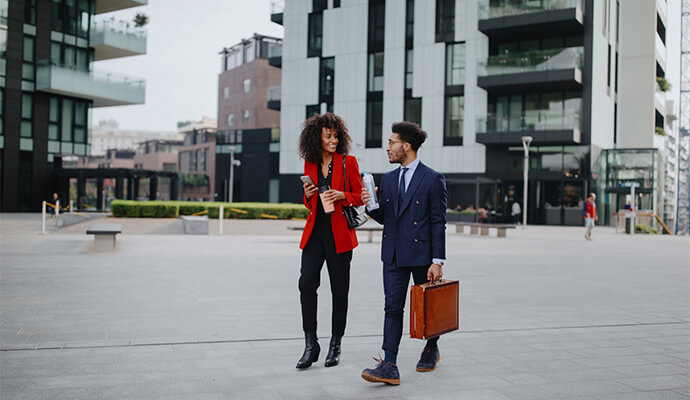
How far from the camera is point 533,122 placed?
32469 mm

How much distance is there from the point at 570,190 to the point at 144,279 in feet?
94.7

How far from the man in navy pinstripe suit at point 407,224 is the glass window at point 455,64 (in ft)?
111

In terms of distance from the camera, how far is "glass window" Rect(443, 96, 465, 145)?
121 ft

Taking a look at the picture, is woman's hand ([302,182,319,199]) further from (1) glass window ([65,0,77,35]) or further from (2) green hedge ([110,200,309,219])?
(1) glass window ([65,0,77,35])

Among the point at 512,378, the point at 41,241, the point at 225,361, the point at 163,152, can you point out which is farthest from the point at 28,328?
the point at 163,152

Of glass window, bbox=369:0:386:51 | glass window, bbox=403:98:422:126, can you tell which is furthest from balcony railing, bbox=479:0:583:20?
glass window, bbox=369:0:386:51

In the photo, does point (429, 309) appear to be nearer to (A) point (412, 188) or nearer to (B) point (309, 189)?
(A) point (412, 188)

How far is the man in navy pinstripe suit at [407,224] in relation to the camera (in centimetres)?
431

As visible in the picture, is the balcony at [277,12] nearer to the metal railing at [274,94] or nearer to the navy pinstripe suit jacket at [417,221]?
the metal railing at [274,94]

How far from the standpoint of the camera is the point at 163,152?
290ft

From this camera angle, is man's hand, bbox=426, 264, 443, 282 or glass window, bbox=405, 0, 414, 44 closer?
man's hand, bbox=426, 264, 443, 282

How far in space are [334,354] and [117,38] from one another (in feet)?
119

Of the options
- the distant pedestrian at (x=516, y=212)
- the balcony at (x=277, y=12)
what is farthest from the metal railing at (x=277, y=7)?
the distant pedestrian at (x=516, y=212)

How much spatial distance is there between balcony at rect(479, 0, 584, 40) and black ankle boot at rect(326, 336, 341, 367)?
31352 millimetres
